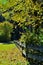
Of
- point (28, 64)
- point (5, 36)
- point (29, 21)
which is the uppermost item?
point (29, 21)

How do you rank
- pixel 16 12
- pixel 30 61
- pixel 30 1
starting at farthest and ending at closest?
pixel 16 12 < pixel 30 61 < pixel 30 1

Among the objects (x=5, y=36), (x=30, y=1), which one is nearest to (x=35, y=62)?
(x=30, y=1)

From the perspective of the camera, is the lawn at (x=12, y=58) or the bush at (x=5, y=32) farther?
the bush at (x=5, y=32)

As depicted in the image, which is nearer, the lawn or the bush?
the lawn

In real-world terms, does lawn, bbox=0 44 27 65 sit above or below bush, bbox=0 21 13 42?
above

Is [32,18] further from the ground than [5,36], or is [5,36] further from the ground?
[32,18]

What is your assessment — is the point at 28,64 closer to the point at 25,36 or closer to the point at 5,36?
the point at 25,36

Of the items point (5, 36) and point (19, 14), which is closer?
point (19, 14)

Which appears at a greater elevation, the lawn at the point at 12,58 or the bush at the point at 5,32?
the lawn at the point at 12,58

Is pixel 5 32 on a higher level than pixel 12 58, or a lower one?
lower

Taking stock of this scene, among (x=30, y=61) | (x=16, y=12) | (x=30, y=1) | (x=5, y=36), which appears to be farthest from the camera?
(x=5, y=36)

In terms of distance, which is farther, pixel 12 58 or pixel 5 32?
pixel 5 32
